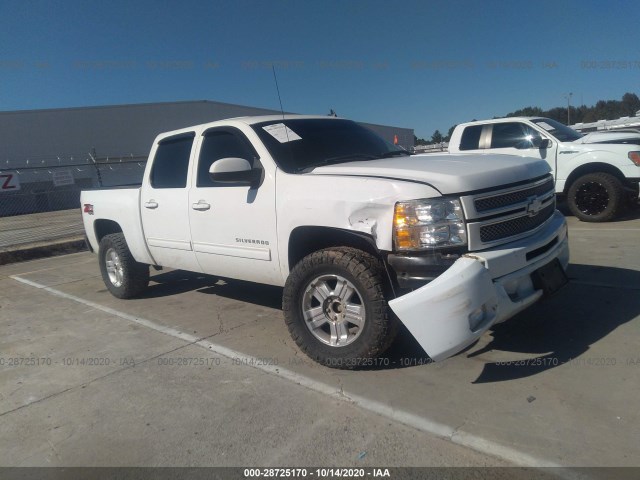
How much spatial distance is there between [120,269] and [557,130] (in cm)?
784

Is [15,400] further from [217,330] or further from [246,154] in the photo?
[246,154]

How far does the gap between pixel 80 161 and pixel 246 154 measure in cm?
3387

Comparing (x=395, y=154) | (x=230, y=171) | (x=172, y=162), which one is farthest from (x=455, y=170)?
(x=172, y=162)

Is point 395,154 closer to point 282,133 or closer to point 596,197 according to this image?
point 282,133

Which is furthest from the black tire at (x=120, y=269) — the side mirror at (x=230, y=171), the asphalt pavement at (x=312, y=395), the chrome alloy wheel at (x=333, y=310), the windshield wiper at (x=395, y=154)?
the windshield wiper at (x=395, y=154)

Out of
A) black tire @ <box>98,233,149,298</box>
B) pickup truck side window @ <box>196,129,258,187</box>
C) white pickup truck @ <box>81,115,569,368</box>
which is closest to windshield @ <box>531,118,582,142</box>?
white pickup truck @ <box>81,115,569,368</box>

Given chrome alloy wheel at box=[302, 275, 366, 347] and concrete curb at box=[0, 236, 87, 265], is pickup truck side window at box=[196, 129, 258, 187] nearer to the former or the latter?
chrome alloy wheel at box=[302, 275, 366, 347]

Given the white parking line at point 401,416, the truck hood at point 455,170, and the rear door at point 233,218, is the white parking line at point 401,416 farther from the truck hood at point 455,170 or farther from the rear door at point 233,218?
the truck hood at point 455,170

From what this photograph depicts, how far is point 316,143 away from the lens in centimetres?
433

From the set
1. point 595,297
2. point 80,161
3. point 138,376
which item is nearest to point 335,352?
point 138,376

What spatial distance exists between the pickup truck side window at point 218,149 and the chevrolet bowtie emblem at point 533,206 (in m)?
2.28

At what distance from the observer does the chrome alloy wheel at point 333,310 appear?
3.40 meters

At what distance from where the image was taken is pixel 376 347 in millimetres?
3283

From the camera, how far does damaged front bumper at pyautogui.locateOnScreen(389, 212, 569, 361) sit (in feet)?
9.27
